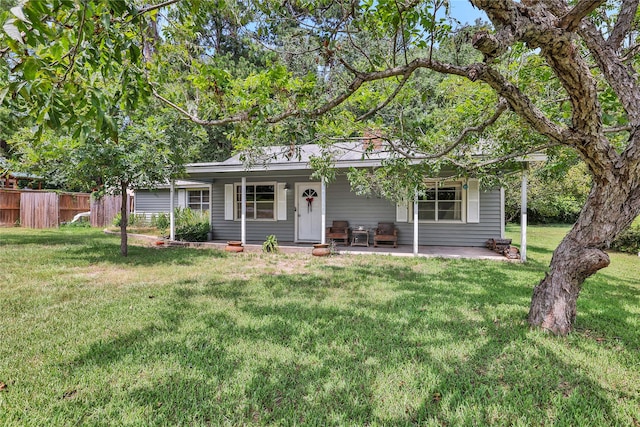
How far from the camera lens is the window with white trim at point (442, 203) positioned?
32.5ft

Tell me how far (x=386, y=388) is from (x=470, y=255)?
6.97 meters

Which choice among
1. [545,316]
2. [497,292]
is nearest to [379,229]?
[497,292]

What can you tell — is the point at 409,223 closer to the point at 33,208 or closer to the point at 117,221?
the point at 117,221

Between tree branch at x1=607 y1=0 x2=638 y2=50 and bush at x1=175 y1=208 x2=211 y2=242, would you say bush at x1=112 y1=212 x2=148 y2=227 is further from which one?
tree branch at x1=607 y1=0 x2=638 y2=50

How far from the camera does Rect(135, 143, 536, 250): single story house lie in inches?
375

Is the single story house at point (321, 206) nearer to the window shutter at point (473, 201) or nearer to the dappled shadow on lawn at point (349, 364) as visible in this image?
the window shutter at point (473, 201)

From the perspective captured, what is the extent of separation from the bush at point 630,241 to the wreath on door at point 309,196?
9447mm

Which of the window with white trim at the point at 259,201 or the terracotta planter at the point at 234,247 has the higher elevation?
the window with white trim at the point at 259,201

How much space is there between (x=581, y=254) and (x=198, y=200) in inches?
569

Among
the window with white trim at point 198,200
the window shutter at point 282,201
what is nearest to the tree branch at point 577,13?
the window shutter at point 282,201

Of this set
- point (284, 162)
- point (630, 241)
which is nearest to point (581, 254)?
point (284, 162)

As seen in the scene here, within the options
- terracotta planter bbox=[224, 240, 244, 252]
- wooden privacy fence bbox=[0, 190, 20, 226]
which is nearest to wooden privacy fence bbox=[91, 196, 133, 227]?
wooden privacy fence bbox=[0, 190, 20, 226]

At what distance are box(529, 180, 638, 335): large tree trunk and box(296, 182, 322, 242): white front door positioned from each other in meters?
7.82

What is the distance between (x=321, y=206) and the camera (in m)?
10.8
